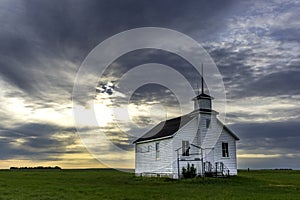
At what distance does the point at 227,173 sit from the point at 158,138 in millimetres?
7971

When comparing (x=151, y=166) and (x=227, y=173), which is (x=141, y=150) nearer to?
(x=151, y=166)

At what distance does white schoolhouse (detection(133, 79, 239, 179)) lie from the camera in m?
37.0

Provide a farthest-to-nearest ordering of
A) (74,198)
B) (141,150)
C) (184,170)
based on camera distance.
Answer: (141,150) < (184,170) < (74,198)

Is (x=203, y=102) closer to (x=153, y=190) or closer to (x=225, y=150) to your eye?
(x=225, y=150)

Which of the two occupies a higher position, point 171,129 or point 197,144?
point 171,129

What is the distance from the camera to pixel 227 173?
1535 inches

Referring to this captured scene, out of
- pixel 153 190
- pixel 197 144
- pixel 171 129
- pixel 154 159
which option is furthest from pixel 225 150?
pixel 153 190

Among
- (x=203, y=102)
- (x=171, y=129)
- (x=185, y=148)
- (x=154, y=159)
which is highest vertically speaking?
(x=203, y=102)

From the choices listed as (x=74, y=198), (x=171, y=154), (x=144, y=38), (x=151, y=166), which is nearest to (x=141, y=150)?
(x=151, y=166)

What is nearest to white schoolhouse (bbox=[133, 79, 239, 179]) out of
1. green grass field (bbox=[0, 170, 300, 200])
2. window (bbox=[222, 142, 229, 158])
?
window (bbox=[222, 142, 229, 158])

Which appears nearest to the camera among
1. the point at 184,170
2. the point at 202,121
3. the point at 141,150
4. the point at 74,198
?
the point at 74,198

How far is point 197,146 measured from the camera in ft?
125

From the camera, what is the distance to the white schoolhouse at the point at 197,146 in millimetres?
37031

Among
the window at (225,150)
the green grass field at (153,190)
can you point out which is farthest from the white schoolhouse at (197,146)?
the green grass field at (153,190)
